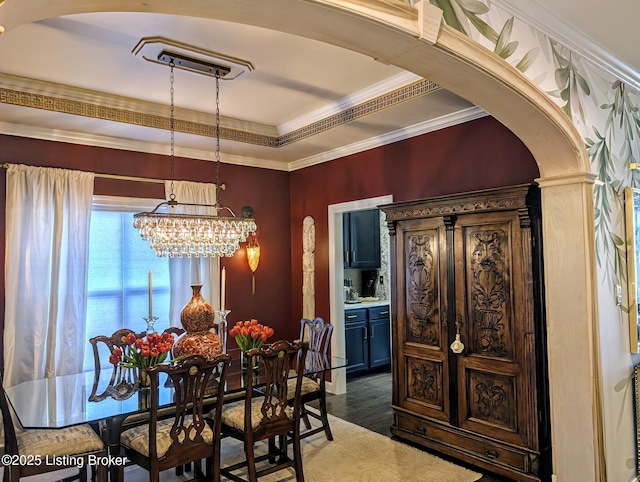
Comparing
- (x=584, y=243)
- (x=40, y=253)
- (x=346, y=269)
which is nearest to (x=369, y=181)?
(x=346, y=269)

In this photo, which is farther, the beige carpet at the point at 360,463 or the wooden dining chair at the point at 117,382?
the beige carpet at the point at 360,463

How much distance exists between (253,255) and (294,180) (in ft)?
3.60

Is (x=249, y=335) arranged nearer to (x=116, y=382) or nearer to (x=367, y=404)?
(x=116, y=382)

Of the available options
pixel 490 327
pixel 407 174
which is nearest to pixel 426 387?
pixel 490 327

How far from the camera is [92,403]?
2633mm

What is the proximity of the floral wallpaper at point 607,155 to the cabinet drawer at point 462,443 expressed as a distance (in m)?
0.54

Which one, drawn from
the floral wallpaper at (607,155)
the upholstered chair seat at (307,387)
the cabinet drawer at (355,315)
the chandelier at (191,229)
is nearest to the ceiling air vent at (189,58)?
the chandelier at (191,229)

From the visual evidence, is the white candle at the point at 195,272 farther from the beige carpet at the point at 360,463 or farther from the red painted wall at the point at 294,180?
the beige carpet at the point at 360,463

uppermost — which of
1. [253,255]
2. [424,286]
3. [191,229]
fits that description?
[191,229]

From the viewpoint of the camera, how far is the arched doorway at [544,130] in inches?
64.6

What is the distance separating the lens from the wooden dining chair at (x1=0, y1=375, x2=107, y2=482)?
7.54ft

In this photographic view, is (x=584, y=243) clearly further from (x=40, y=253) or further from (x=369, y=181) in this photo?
(x=40, y=253)

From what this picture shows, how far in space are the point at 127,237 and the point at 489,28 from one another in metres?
3.72

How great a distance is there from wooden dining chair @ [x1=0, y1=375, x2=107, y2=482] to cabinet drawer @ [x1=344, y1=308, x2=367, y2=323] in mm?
3251
